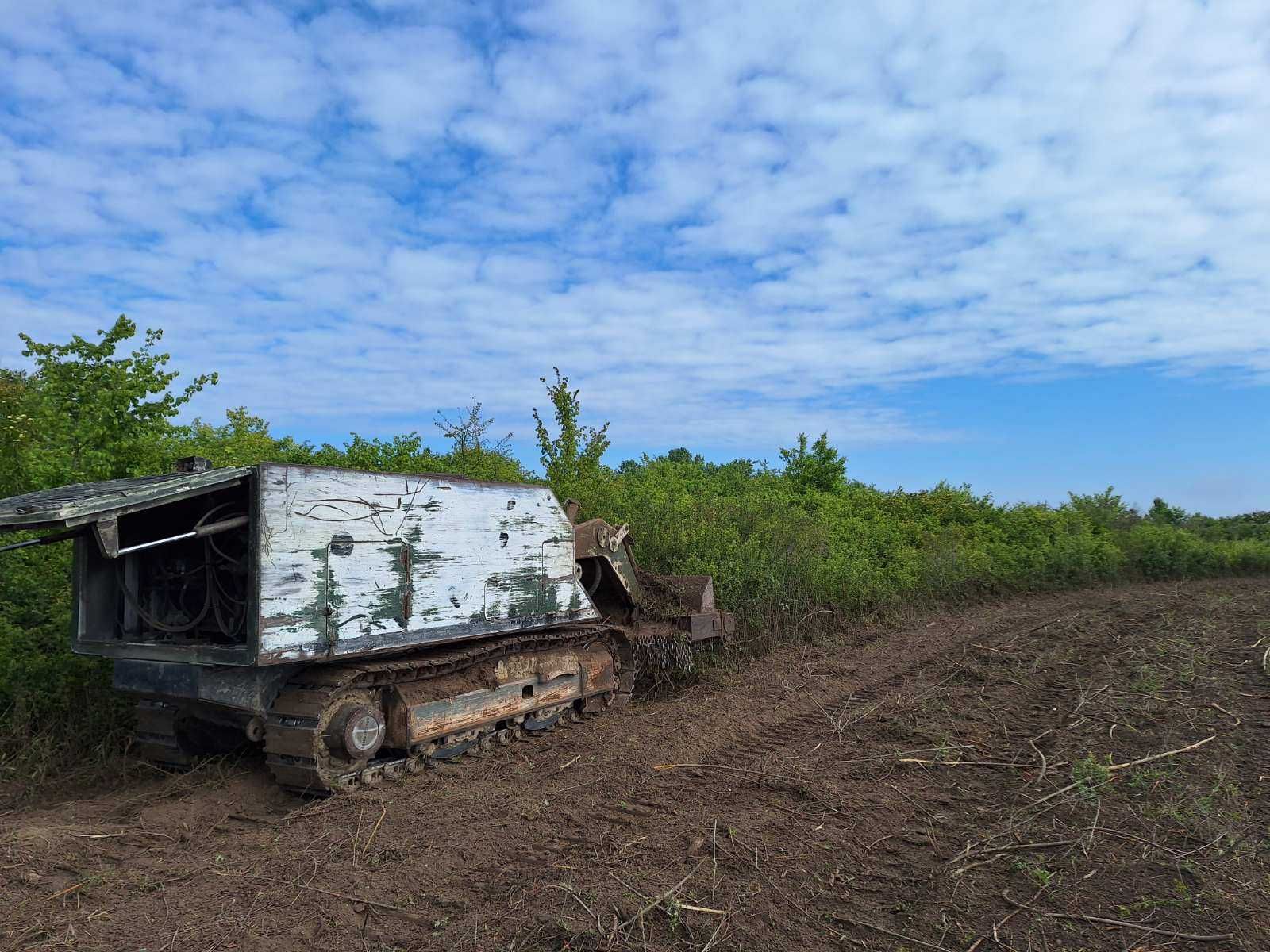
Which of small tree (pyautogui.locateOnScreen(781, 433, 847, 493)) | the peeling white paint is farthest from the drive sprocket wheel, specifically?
small tree (pyautogui.locateOnScreen(781, 433, 847, 493))

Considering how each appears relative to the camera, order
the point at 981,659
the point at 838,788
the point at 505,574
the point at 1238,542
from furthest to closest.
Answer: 1. the point at 1238,542
2. the point at 981,659
3. the point at 505,574
4. the point at 838,788

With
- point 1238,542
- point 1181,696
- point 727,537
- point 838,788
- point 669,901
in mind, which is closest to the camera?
point 669,901

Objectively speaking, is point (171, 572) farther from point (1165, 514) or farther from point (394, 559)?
point (1165, 514)

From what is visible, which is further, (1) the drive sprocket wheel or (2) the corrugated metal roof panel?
(1) the drive sprocket wheel

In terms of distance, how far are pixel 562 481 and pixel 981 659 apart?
20.4 ft

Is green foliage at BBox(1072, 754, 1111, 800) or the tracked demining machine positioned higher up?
the tracked demining machine

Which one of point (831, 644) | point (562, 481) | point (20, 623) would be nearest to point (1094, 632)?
point (831, 644)

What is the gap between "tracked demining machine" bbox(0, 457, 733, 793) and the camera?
17.0ft

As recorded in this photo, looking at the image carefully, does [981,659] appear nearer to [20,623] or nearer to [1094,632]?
[1094,632]

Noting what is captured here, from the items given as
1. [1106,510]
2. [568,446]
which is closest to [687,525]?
[568,446]

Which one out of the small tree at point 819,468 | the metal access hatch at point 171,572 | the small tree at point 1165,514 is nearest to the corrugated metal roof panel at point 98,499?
the metal access hatch at point 171,572

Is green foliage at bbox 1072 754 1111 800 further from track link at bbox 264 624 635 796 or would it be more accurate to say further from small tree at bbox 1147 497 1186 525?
small tree at bbox 1147 497 1186 525

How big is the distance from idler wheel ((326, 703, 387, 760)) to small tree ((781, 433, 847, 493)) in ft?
47.5

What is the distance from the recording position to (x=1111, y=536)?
64.7ft
